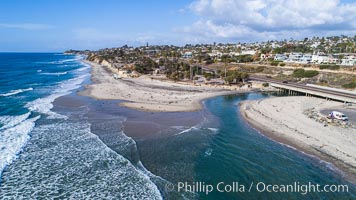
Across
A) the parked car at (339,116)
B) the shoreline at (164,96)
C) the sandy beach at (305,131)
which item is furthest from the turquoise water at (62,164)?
the parked car at (339,116)

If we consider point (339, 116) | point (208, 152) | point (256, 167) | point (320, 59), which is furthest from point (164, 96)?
point (320, 59)

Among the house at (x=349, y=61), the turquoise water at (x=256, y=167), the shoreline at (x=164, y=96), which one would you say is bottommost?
the turquoise water at (x=256, y=167)

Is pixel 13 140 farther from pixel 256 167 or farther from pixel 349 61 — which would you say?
pixel 349 61

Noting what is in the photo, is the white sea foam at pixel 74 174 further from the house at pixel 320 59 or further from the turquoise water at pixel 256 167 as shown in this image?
the house at pixel 320 59

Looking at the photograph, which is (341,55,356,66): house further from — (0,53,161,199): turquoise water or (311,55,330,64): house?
(0,53,161,199): turquoise water

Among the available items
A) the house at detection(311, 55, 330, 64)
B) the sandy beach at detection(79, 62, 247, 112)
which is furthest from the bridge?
the house at detection(311, 55, 330, 64)
